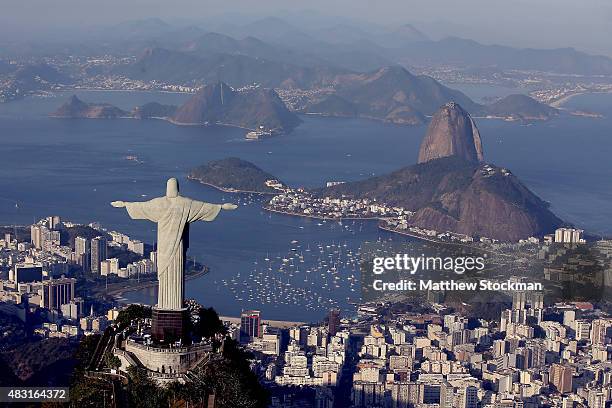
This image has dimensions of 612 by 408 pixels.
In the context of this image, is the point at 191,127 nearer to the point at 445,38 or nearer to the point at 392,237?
the point at 392,237

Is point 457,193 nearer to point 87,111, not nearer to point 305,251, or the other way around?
point 305,251

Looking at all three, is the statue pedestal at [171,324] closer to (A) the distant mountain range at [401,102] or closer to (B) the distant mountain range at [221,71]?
(A) the distant mountain range at [401,102]

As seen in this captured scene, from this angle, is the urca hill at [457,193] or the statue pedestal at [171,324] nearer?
the statue pedestal at [171,324]

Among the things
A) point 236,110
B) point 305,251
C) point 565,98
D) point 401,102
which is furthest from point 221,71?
point 305,251

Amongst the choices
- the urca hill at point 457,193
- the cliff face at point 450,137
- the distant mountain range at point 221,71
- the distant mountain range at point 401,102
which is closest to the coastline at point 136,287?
the urca hill at point 457,193

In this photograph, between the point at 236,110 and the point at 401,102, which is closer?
the point at 236,110

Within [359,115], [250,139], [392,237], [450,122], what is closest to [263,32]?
[359,115]
